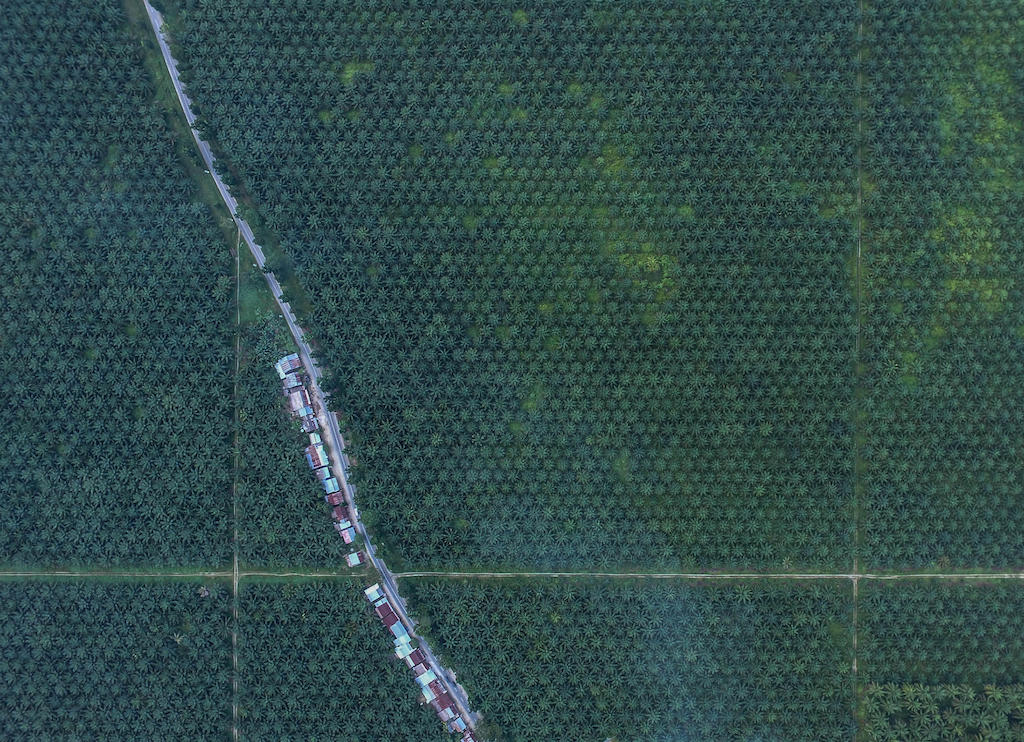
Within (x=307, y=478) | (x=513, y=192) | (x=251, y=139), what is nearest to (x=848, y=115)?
(x=513, y=192)

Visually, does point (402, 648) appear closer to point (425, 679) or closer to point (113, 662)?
point (425, 679)

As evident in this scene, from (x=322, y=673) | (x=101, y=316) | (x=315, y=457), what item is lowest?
(x=322, y=673)

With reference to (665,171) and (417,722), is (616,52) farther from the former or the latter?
(417,722)

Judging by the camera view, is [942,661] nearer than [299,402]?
Yes

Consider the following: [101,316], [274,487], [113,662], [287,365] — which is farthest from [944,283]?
[113,662]

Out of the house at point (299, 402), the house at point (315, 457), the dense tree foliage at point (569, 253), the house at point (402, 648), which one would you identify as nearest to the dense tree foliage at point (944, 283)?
the dense tree foliage at point (569, 253)
